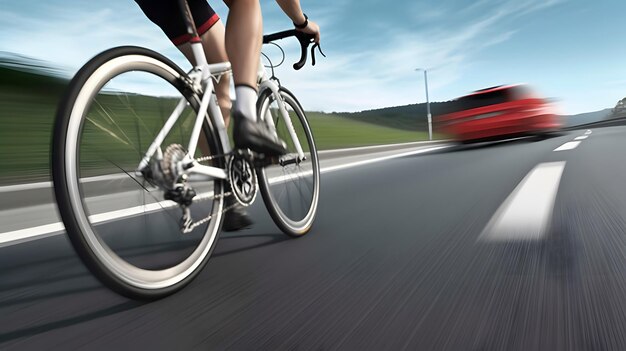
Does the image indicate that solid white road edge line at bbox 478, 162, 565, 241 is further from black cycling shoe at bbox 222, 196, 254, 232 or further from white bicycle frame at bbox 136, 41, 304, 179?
white bicycle frame at bbox 136, 41, 304, 179

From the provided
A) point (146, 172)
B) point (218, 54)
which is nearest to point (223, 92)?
point (218, 54)

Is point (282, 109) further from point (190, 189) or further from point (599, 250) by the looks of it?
point (599, 250)

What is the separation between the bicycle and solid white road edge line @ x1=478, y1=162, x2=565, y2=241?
122 cm

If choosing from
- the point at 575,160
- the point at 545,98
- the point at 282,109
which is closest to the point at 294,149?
the point at 282,109

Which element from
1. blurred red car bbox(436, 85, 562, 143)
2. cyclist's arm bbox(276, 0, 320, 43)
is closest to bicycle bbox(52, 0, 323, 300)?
cyclist's arm bbox(276, 0, 320, 43)

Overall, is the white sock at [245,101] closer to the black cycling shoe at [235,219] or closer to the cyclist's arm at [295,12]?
the cyclist's arm at [295,12]

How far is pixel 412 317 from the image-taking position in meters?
1.65

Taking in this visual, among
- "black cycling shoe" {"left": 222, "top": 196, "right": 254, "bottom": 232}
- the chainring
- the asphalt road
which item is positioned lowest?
Result: the asphalt road

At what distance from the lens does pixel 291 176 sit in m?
3.33

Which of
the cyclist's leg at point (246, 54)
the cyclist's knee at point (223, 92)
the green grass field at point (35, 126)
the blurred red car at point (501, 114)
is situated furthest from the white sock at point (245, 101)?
the blurred red car at point (501, 114)

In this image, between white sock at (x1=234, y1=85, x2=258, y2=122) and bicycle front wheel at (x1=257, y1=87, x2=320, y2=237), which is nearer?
white sock at (x1=234, y1=85, x2=258, y2=122)

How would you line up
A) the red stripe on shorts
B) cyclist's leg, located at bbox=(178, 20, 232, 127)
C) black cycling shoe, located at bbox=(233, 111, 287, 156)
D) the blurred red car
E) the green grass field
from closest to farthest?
the green grass field < black cycling shoe, located at bbox=(233, 111, 287, 156) < the red stripe on shorts < cyclist's leg, located at bbox=(178, 20, 232, 127) < the blurred red car

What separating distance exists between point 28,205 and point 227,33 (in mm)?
2293

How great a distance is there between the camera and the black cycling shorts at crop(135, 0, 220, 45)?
8.18 ft
